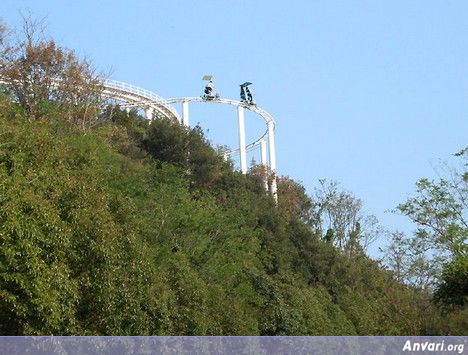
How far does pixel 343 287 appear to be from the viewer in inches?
1543

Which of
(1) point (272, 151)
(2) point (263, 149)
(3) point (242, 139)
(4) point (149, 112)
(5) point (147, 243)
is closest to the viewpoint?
(5) point (147, 243)

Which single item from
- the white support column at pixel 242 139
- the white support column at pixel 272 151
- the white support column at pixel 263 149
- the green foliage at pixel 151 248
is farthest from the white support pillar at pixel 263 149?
the green foliage at pixel 151 248

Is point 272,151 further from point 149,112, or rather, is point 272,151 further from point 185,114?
point 149,112

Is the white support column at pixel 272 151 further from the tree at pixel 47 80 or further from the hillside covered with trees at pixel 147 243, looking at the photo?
the tree at pixel 47 80

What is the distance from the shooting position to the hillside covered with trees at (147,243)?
1552cm

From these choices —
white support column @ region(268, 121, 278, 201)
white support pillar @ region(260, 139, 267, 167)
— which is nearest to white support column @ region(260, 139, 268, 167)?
white support pillar @ region(260, 139, 267, 167)

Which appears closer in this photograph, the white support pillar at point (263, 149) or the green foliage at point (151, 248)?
the green foliage at point (151, 248)

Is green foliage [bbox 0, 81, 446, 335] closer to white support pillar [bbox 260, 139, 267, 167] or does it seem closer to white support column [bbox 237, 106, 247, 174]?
white support column [bbox 237, 106, 247, 174]

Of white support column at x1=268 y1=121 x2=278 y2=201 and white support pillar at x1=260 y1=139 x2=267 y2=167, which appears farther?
white support pillar at x1=260 y1=139 x2=267 y2=167

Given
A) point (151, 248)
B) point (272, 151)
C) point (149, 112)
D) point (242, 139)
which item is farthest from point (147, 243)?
point (272, 151)

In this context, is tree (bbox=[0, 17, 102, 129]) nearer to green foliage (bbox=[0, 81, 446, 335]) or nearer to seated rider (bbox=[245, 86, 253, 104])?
green foliage (bbox=[0, 81, 446, 335])

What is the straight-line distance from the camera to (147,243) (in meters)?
21.0

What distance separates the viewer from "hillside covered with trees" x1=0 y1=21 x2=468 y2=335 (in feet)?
50.9

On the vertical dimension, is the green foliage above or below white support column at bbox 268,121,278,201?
below
